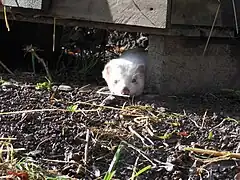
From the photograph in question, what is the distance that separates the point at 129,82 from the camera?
4.02 m

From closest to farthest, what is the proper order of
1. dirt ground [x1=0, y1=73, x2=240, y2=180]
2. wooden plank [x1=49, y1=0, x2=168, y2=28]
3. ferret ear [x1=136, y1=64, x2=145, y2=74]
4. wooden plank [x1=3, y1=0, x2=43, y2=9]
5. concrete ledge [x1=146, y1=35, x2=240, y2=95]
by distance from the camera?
dirt ground [x1=0, y1=73, x2=240, y2=180]
wooden plank [x1=49, y1=0, x2=168, y2=28]
concrete ledge [x1=146, y1=35, x2=240, y2=95]
wooden plank [x1=3, y1=0, x2=43, y2=9]
ferret ear [x1=136, y1=64, x2=145, y2=74]

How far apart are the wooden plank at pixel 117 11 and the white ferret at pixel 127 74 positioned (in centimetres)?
A: 42

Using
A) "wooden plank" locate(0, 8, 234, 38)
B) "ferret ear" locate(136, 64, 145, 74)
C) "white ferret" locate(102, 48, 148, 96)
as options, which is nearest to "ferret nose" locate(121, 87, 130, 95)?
"white ferret" locate(102, 48, 148, 96)

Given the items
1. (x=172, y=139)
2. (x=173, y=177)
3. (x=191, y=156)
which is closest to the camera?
(x=173, y=177)

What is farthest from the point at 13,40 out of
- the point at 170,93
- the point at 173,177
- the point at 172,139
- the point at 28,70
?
the point at 173,177

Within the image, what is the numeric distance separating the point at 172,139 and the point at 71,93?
3.10 feet

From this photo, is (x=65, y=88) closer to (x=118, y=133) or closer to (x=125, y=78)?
(x=125, y=78)

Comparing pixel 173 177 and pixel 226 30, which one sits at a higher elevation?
pixel 226 30

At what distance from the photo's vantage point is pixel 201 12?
3713 millimetres

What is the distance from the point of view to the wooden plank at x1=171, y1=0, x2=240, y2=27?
12.0 feet

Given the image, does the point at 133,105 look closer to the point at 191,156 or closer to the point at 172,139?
the point at 172,139

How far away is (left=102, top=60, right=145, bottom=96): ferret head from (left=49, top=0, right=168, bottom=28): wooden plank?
1.38ft

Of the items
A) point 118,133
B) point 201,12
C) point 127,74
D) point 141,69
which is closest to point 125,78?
point 127,74

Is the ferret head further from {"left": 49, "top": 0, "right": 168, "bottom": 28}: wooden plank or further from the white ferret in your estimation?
{"left": 49, "top": 0, "right": 168, "bottom": 28}: wooden plank
